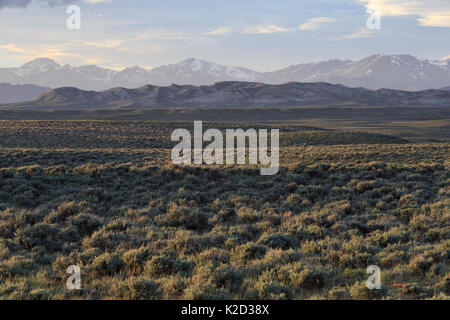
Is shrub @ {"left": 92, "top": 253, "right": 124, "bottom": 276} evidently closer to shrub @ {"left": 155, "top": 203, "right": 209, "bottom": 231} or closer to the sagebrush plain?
the sagebrush plain

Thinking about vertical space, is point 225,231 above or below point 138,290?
below

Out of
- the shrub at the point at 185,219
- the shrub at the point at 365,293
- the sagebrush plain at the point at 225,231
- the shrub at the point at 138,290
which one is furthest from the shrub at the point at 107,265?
the shrub at the point at 365,293

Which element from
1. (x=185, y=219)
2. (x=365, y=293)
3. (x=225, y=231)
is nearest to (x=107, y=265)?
(x=225, y=231)

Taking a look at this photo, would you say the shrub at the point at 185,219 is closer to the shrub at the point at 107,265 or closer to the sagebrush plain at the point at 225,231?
the sagebrush plain at the point at 225,231

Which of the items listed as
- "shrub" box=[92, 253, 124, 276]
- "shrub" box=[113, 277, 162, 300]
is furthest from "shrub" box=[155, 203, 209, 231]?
"shrub" box=[113, 277, 162, 300]

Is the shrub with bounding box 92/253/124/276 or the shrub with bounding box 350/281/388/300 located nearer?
the shrub with bounding box 350/281/388/300

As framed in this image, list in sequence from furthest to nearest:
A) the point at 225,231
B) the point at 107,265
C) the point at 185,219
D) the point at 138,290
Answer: the point at 185,219
the point at 225,231
the point at 107,265
the point at 138,290

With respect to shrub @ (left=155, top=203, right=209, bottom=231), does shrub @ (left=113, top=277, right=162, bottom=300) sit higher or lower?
higher

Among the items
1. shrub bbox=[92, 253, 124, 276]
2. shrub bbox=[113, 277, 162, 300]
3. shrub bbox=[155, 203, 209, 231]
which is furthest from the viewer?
shrub bbox=[155, 203, 209, 231]

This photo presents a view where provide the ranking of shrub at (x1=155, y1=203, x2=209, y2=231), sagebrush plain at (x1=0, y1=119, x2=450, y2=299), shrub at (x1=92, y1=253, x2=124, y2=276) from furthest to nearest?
shrub at (x1=155, y1=203, x2=209, y2=231)
shrub at (x1=92, y1=253, x2=124, y2=276)
sagebrush plain at (x1=0, y1=119, x2=450, y2=299)

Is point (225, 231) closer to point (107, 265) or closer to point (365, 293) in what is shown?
point (107, 265)

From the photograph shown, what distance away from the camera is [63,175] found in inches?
656

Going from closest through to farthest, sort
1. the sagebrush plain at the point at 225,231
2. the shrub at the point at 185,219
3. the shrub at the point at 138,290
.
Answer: the shrub at the point at 138,290
the sagebrush plain at the point at 225,231
the shrub at the point at 185,219

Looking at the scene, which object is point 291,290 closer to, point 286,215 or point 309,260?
point 309,260
